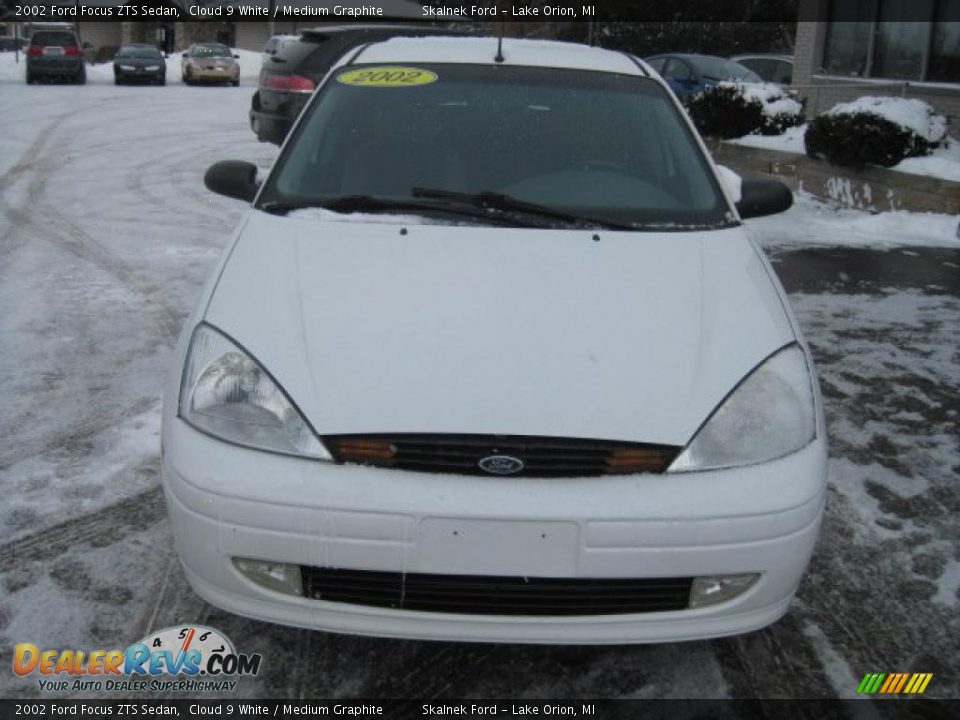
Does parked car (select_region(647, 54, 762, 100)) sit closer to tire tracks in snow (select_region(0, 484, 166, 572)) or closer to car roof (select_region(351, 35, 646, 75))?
car roof (select_region(351, 35, 646, 75))

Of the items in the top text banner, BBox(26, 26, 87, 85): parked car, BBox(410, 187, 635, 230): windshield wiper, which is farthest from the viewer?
the top text banner

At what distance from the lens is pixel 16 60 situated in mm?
35094

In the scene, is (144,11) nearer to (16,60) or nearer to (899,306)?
(16,60)

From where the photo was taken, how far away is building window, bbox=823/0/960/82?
1300cm

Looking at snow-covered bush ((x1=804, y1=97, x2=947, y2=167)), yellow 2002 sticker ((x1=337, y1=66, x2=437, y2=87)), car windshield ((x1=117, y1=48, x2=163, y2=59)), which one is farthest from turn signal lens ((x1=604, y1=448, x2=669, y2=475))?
car windshield ((x1=117, y1=48, x2=163, y2=59))

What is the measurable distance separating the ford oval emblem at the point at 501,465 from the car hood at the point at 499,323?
0.06 metres

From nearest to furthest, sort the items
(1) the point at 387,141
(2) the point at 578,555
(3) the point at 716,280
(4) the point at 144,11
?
(2) the point at 578,555 < (3) the point at 716,280 < (1) the point at 387,141 < (4) the point at 144,11

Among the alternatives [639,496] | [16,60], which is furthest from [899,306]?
[16,60]

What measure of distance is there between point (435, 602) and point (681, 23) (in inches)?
1275

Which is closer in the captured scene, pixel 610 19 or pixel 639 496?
pixel 639 496

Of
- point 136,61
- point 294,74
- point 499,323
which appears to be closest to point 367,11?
point 136,61

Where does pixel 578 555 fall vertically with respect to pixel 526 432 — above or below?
below

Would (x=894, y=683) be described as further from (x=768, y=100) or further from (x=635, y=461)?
(x=768, y=100)

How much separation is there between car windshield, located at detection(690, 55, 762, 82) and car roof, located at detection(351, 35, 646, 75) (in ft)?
43.5
